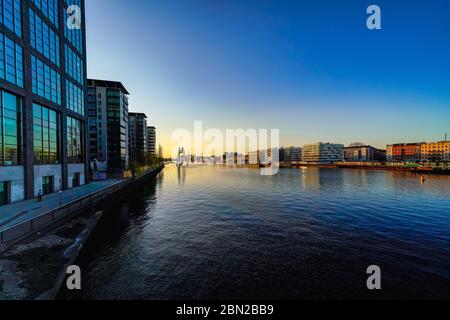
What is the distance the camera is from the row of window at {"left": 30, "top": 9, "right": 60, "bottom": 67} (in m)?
29.6

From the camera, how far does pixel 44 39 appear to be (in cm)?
3219

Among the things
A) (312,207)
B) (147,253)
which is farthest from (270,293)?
(312,207)

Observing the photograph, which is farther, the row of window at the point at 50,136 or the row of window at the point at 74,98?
the row of window at the point at 74,98

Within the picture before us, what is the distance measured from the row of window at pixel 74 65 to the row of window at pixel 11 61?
41.1 feet

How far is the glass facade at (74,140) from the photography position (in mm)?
39719

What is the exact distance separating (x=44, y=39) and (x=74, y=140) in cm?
1852

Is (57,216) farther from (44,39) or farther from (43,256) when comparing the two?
(44,39)

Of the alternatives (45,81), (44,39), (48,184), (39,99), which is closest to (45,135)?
(39,99)

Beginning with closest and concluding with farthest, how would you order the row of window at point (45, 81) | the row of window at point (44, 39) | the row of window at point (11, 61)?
the row of window at point (11, 61) → the row of window at point (44, 39) → the row of window at point (45, 81)

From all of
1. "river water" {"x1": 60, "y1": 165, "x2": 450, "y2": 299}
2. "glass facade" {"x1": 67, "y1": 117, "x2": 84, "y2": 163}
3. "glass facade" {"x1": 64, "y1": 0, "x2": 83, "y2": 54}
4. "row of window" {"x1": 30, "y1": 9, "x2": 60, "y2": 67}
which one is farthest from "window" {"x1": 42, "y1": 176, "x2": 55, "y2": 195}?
"glass facade" {"x1": 64, "y1": 0, "x2": 83, "y2": 54}

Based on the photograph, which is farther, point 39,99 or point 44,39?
point 44,39

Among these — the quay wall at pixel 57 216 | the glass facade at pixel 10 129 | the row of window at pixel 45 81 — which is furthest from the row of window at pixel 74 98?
the quay wall at pixel 57 216

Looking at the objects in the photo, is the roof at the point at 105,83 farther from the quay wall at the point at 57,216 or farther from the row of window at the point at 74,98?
the quay wall at the point at 57,216

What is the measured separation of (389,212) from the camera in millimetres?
29234
